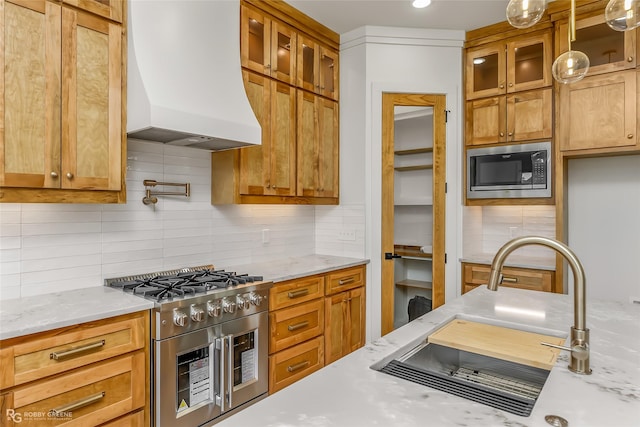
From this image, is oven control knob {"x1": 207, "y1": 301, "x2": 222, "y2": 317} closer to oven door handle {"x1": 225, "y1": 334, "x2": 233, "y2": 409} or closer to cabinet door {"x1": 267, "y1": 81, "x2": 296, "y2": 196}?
oven door handle {"x1": 225, "y1": 334, "x2": 233, "y2": 409}

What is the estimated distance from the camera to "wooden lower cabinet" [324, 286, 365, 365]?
304 centimetres

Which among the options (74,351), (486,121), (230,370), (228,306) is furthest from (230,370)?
(486,121)

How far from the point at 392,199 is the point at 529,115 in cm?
133

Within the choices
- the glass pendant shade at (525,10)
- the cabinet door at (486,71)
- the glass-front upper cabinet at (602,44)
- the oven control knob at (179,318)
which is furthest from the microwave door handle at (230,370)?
the glass-front upper cabinet at (602,44)

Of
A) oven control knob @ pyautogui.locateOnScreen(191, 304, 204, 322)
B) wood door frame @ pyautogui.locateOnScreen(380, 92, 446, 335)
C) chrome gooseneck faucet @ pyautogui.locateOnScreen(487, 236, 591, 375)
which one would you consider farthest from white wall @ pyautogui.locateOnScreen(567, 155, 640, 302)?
oven control knob @ pyautogui.locateOnScreen(191, 304, 204, 322)

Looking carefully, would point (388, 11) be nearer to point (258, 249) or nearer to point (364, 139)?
point (364, 139)

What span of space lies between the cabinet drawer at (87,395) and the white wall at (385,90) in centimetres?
209

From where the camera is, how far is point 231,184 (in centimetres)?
274

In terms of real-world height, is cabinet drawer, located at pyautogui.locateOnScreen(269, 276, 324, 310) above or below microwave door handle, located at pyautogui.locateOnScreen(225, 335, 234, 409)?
above

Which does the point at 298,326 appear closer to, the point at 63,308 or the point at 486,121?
the point at 63,308

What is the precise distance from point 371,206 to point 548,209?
5.23 ft

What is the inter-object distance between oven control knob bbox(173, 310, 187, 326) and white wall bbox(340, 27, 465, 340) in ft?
6.16

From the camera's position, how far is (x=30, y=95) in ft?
5.75

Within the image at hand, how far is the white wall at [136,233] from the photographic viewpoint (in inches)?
79.1
